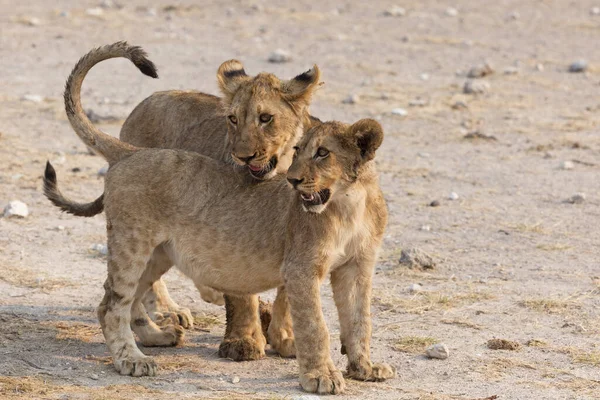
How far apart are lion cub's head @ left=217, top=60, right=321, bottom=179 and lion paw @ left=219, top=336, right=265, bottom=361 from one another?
36.0 inches

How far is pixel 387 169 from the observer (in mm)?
11031

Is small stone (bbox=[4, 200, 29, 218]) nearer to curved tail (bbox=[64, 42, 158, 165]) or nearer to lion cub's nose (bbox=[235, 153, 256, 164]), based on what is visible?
curved tail (bbox=[64, 42, 158, 165])

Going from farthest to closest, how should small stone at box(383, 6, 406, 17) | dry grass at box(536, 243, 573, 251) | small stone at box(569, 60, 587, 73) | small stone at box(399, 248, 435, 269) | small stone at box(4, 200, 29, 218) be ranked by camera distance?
small stone at box(383, 6, 406, 17) < small stone at box(569, 60, 587, 73) < small stone at box(4, 200, 29, 218) < dry grass at box(536, 243, 573, 251) < small stone at box(399, 248, 435, 269)

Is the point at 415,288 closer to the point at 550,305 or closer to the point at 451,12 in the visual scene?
the point at 550,305

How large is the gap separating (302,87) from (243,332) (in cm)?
148

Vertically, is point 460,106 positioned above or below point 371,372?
above

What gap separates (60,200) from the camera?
23.3ft

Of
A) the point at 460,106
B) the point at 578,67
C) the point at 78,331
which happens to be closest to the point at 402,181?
the point at 460,106

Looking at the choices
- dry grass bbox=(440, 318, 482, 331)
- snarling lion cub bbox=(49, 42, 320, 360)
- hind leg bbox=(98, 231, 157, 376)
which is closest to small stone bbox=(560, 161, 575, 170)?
dry grass bbox=(440, 318, 482, 331)

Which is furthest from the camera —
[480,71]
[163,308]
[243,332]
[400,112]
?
[480,71]

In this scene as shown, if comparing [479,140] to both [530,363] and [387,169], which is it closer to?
[387,169]

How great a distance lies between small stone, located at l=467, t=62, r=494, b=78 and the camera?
14977 mm

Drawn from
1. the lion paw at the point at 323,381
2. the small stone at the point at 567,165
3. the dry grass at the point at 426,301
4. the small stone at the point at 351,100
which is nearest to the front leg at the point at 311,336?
the lion paw at the point at 323,381

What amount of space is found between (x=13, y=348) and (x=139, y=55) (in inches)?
70.9
